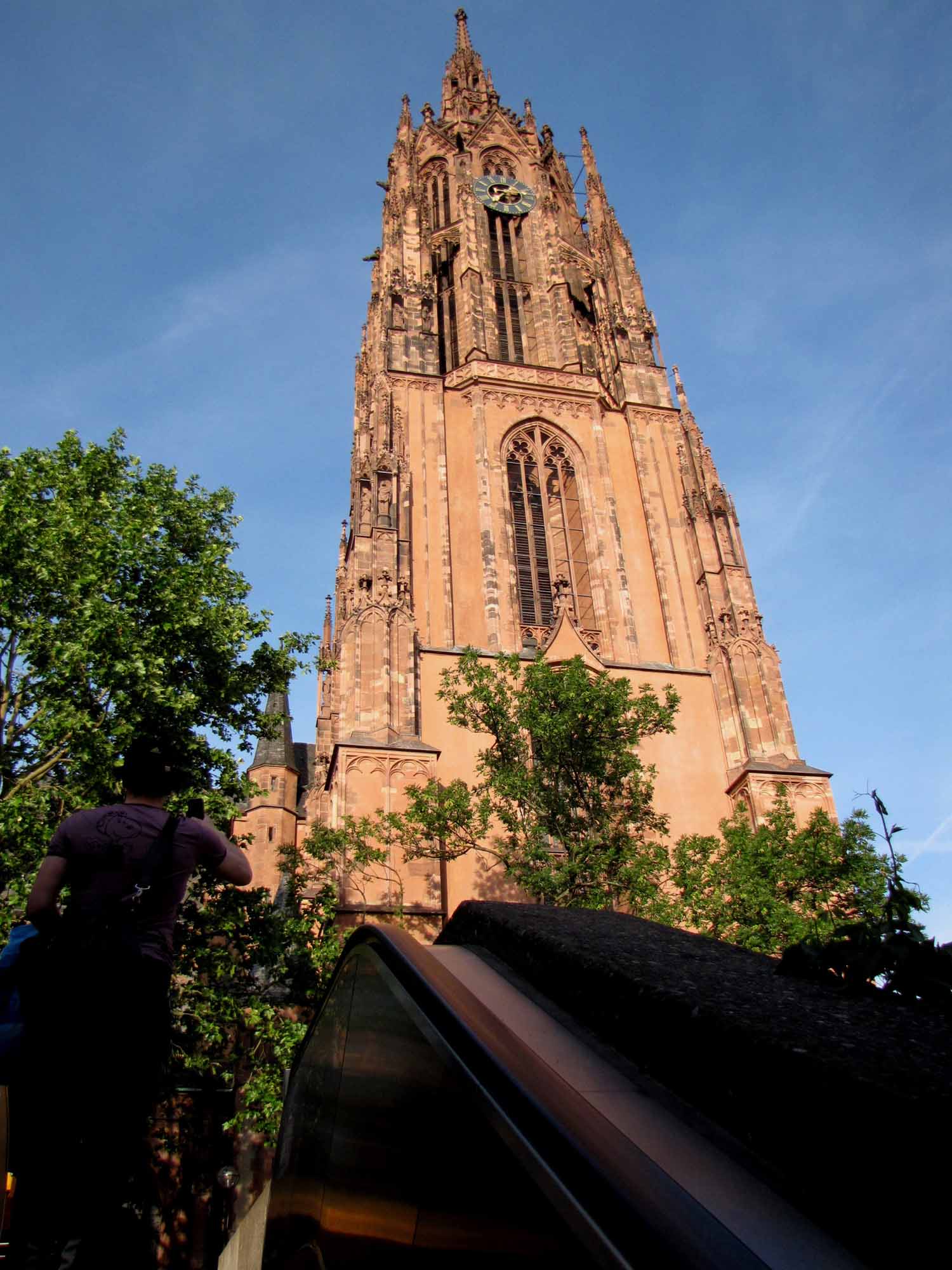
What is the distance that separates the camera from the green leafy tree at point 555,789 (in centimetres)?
1376

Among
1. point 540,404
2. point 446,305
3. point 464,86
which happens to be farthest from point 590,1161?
point 464,86

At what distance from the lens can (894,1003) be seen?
6.79 ft

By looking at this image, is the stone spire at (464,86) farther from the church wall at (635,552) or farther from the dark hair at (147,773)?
the dark hair at (147,773)

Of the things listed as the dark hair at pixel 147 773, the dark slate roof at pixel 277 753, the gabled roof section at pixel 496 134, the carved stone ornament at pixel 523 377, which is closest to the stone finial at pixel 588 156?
the gabled roof section at pixel 496 134

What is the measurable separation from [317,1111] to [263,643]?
1113 centimetres

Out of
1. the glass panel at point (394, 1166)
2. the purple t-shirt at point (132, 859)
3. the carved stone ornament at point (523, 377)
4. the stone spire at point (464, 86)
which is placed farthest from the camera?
the stone spire at point (464, 86)

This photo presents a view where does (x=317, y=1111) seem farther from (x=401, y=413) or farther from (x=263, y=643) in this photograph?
(x=401, y=413)

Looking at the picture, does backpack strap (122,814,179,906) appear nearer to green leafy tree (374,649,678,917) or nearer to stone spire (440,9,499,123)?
green leafy tree (374,649,678,917)

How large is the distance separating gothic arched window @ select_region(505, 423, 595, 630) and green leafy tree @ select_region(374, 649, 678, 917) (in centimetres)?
642

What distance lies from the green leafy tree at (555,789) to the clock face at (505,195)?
77.8 ft

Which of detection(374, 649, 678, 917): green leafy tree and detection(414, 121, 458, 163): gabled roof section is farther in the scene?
detection(414, 121, 458, 163): gabled roof section

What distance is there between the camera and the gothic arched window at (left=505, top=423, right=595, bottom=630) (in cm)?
2203

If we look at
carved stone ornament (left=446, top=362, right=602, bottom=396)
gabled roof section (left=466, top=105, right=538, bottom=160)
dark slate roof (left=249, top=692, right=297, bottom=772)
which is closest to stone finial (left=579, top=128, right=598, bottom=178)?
gabled roof section (left=466, top=105, right=538, bottom=160)

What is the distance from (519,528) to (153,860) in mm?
20975
